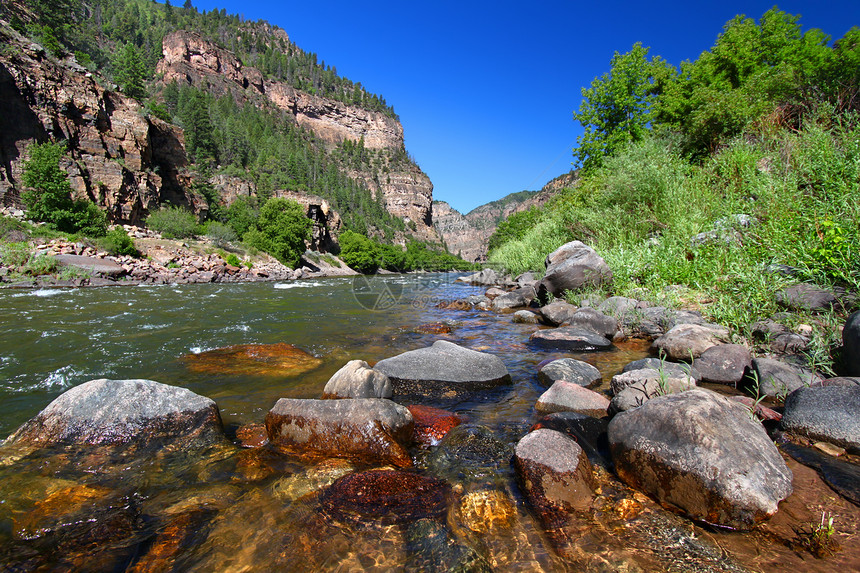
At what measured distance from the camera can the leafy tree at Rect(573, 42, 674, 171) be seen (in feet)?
69.6

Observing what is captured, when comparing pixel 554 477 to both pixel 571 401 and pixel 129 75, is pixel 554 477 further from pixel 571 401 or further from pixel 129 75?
pixel 129 75

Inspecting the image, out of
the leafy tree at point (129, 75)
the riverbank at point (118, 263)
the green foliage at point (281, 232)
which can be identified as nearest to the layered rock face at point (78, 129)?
the riverbank at point (118, 263)

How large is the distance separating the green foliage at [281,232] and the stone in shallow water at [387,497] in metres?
53.5

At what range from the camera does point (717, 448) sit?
8.71 feet

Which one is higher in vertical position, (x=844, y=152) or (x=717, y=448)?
(x=844, y=152)

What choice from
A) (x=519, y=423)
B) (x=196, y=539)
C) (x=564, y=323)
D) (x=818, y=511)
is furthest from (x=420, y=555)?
(x=564, y=323)

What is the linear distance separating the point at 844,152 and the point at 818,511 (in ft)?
27.7

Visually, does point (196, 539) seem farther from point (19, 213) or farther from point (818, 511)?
point (19, 213)

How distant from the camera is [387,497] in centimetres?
289

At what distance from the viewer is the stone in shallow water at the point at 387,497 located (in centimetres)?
272

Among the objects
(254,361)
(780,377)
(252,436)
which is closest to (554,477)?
(252,436)

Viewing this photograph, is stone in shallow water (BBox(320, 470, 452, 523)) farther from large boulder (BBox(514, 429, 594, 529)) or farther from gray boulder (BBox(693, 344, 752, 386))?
gray boulder (BBox(693, 344, 752, 386))

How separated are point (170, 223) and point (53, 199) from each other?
1026 centimetres

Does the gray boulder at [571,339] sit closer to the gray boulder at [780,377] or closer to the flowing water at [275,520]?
the flowing water at [275,520]
